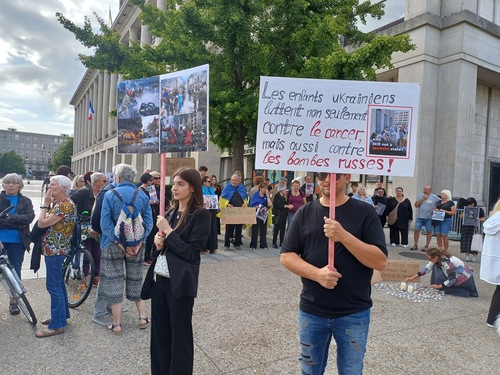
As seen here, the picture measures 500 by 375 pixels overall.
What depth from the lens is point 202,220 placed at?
2920mm

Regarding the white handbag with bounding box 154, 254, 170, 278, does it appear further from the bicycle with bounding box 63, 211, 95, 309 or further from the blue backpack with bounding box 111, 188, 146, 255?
the bicycle with bounding box 63, 211, 95, 309

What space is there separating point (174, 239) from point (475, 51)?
16.2m

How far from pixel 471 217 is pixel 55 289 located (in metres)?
9.38

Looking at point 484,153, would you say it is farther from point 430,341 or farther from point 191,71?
point 191,71

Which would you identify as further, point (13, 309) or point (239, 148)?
point (239, 148)

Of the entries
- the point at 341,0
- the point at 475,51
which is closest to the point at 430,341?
the point at 341,0

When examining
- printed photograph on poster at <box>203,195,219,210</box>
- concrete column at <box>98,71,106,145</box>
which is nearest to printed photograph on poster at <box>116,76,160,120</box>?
printed photograph on poster at <box>203,195,219,210</box>

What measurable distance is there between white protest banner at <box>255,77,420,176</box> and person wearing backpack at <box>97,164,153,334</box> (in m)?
2.14

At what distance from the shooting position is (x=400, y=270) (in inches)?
255

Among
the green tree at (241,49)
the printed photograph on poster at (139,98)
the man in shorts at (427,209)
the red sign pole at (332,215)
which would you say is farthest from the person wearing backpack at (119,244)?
the man in shorts at (427,209)

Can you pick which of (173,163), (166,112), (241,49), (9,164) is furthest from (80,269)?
(9,164)

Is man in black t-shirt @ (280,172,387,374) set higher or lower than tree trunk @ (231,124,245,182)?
lower

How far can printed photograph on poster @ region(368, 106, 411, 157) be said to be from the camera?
254 cm

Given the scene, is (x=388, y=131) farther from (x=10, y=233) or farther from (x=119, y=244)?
(x=10, y=233)
